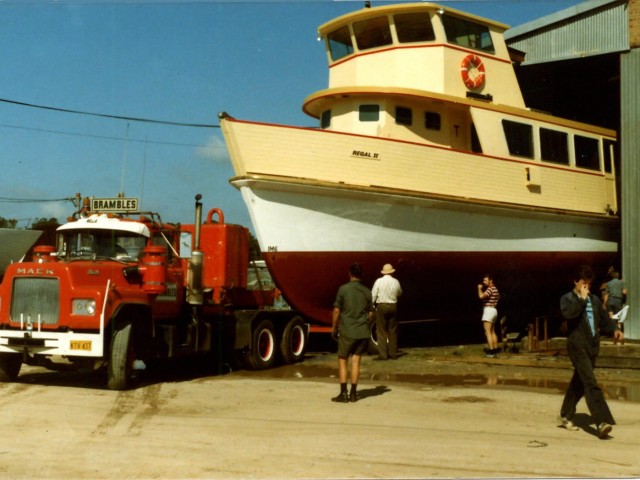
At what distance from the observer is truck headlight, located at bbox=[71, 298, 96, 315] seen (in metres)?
9.67

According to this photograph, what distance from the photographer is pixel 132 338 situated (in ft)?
34.1

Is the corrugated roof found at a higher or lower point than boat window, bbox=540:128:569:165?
higher

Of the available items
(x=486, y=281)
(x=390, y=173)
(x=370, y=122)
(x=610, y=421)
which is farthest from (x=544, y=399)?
(x=370, y=122)

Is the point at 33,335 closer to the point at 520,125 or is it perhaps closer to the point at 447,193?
the point at 447,193

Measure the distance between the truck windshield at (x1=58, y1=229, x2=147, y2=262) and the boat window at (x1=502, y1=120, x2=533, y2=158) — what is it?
9.02m

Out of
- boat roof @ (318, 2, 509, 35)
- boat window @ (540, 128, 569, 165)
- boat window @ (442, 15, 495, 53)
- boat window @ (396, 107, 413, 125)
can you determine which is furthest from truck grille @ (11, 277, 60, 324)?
boat window @ (540, 128, 569, 165)

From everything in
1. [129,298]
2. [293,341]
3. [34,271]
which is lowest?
[293,341]

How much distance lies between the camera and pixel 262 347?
12.9 m

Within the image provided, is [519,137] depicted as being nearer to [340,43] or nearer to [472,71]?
[472,71]

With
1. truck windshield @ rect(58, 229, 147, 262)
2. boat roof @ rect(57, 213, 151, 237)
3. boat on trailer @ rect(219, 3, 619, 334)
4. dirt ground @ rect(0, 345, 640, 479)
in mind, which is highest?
boat on trailer @ rect(219, 3, 619, 334)

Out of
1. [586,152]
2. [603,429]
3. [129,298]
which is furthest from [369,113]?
[603,429]

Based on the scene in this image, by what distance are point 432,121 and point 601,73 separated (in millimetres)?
5785

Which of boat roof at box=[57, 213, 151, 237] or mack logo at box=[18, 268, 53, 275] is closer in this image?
mack logo at box=[18, 268, 53, 275]

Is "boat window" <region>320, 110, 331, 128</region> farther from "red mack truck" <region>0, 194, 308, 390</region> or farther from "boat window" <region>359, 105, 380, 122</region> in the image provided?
"red mack truck" <region>0, 194, 308, 390</region>
